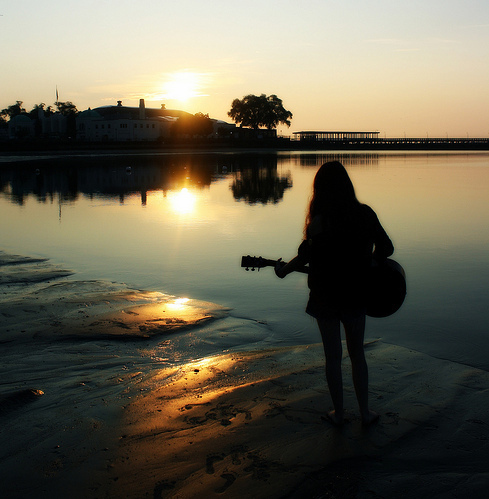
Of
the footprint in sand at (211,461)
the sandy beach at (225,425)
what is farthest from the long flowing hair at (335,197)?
the footprint in sand at (211,461)

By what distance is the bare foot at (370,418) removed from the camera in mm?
4336

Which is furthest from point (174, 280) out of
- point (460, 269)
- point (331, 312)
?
point (331, 312)

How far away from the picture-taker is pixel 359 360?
13.9 ft

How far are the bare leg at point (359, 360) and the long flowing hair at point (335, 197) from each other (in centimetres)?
76

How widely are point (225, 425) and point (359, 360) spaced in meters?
1.15

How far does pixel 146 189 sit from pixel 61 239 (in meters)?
14.1

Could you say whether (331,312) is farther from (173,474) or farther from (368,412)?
(173,474)

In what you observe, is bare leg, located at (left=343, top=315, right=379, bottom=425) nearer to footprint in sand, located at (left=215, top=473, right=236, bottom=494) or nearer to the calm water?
footprint in sand, located at (left=215, top=473, right=236, bottom=494)

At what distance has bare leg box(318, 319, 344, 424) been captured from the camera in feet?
13.6

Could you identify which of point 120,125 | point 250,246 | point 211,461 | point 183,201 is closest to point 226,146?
point 120,125

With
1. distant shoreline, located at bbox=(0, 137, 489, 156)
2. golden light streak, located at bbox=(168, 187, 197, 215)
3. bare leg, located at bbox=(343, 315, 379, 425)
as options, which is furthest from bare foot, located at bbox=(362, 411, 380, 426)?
distant shoreline, located at bbox=(0, 137, 489, 156)

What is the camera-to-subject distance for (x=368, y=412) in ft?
14.3

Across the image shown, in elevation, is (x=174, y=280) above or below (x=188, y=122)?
below

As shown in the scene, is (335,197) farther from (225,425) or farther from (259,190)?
(259,190)
